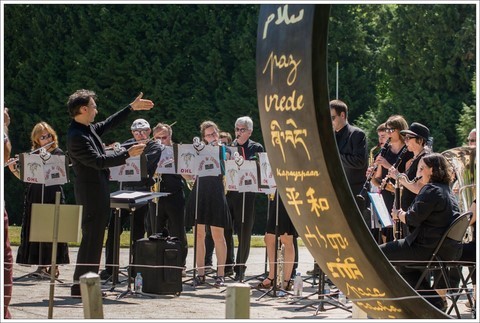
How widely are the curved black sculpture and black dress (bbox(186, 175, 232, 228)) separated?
6.02 m

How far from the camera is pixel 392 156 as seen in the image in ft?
41.2

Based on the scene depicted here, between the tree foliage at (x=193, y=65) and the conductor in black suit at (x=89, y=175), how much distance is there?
19840 mm

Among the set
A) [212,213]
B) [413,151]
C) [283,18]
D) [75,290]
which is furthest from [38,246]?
[283,18]

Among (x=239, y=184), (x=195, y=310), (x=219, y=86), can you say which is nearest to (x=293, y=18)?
(x=195, y=310)

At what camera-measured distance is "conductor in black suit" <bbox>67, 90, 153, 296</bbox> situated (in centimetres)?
1131

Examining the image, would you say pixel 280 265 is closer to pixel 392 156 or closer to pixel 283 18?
pixel 392 156

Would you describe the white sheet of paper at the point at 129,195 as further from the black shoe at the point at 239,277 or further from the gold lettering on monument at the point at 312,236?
the gold lettering on monument at the point at 312,236

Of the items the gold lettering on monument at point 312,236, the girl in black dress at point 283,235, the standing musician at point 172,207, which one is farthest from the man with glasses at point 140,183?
the gold lettering on monument at point 312,236

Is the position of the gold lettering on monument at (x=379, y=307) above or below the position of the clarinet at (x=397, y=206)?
below

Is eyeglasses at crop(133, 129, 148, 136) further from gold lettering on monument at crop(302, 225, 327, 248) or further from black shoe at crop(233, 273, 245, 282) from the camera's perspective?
gold lettering on monument at crop(302, 225, 327, 248)

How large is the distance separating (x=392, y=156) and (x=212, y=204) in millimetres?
2615

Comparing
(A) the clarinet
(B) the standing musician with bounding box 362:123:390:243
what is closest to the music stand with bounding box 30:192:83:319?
(B) the standing musician with bounding box 362:123:390:243

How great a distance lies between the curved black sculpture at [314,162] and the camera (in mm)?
7328

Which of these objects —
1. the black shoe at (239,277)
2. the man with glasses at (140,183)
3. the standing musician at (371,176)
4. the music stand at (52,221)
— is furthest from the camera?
the man with glasses at (140,183)
